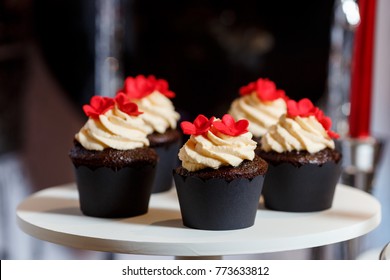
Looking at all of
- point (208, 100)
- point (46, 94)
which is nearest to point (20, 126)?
point (46, 94)

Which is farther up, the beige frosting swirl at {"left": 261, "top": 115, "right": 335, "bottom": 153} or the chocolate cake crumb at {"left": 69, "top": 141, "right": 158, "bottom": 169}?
the beige frosting swirl at {"left": 261, "top": 115, "right": 335, "bottom": 153}

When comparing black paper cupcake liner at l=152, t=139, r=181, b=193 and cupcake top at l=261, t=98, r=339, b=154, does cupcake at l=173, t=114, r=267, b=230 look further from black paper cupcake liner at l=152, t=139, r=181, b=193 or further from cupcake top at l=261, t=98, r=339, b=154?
black paper cupcake liner at l=152, t=139, r=181, b=193

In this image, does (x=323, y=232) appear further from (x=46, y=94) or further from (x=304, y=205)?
(x=46, y=94)

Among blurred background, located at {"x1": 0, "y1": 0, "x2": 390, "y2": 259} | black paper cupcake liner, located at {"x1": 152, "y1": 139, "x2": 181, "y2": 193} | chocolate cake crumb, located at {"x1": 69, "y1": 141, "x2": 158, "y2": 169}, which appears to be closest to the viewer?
chocolate cake crumb, located at {"x1": 69, "y1": 141, "x2": 158, "y2": 169}

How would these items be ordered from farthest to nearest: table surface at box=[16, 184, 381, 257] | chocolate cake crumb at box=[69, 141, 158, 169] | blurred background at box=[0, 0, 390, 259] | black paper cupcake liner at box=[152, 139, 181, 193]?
blurred background at box=[0, 0, 390, 259], black paper cupcake liner at box=[152, 139, 181, 193], chocolate cake crumb at box=[69, 141, 158, 169], table surface at box=[16, 184, 381, 257]

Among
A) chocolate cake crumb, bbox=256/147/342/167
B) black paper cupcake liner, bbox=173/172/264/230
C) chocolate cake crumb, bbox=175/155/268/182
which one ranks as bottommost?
black paper cupcake liner, bbox=173/172/264/230

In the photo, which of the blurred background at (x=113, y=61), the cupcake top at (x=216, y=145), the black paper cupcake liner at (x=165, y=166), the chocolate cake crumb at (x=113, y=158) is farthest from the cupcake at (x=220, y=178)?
the blurred background at (x=113, y=61)

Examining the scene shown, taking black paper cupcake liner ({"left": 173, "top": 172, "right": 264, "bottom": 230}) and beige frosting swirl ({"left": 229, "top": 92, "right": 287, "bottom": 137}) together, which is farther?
beige frosting swirl ({"left": 229, "top": 92, "right": 287, "bottom": 137})

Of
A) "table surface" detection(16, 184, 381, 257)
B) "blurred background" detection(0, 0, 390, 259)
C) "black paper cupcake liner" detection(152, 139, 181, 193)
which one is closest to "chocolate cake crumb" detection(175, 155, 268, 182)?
"table surface" detection(16, 184, 381, 257)
